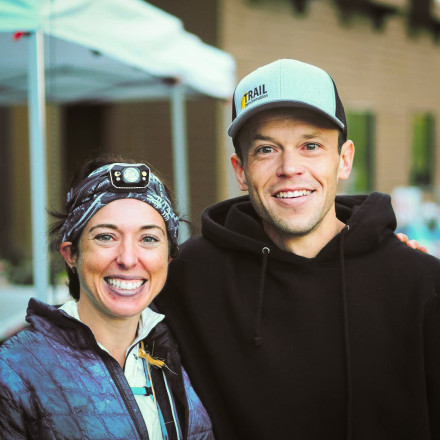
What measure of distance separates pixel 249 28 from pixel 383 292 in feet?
25.3

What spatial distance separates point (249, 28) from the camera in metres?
9.30

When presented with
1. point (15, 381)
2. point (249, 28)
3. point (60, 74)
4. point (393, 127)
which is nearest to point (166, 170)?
point (249, 28)

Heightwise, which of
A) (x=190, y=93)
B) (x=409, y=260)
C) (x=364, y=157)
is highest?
(x=364, y=157)

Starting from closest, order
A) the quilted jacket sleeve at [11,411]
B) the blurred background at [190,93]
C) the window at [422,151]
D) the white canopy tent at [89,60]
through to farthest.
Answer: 1. the quilted jacket sleeve at [11,411]
2. the white canopy tent at [89,60]
3. the blurred background at [190,93]
4. the window at [422,151]

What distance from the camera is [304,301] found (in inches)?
87.8

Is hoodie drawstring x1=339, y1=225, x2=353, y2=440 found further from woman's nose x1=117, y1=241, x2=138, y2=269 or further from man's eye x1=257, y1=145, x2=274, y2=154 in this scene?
woman's nose x1=117, y1=241, x2=138, y2=269

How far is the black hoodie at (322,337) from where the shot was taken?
6.93 feet

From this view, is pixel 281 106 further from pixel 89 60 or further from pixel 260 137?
pixel 89 60

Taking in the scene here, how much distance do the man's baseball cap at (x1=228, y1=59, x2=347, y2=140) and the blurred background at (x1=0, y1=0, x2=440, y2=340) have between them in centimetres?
64

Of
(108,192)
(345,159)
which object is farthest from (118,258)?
(345,159)

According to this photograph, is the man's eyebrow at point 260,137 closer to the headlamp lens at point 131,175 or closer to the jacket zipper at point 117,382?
the headlamp lens at point 131,175

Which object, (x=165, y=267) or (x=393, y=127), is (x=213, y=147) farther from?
(x=165, y=267)

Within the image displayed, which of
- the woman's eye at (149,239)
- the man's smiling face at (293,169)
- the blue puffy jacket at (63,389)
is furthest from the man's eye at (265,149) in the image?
the blue puffy jacket at (63,389)

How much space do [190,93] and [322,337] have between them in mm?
4697
